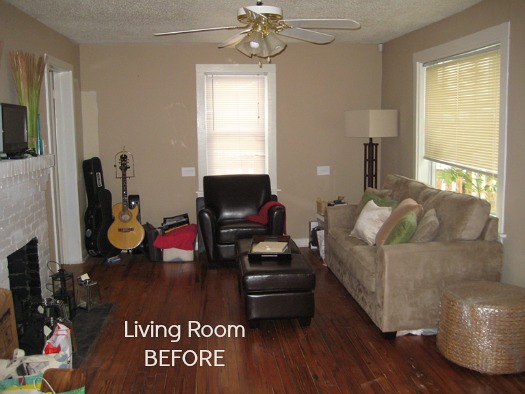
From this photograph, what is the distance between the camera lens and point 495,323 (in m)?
3.13

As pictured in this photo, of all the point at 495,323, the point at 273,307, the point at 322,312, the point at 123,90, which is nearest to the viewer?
the point at 495,323

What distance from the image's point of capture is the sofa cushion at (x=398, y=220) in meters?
3.99

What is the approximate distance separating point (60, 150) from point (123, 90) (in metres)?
1.07

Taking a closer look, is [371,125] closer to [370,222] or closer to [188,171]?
[370,222]

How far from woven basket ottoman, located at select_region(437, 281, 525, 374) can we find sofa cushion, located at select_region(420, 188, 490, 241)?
0.58 metres

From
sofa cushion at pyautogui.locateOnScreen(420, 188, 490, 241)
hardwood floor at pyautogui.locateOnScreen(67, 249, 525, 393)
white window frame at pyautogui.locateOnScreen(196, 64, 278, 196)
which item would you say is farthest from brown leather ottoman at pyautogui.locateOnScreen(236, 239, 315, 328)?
white window frame at pyautogui.locateOnScreen(196, 64, 278, 196)

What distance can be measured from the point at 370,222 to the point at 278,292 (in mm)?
1155

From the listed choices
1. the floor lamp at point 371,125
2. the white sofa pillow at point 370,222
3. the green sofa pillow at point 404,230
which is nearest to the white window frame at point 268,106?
the floor lamp at point 371,125

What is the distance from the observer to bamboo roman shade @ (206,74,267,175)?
639 centimetres

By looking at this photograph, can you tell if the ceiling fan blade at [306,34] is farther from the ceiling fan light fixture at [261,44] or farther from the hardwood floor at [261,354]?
the hardwood floor at [261,354]

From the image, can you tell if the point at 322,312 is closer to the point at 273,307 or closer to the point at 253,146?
the point at 273,307

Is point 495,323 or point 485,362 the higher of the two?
point 495,323

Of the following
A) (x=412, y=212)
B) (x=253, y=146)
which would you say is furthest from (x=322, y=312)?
(x=253, y=146)

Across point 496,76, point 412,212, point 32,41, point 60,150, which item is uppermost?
point 32,41
